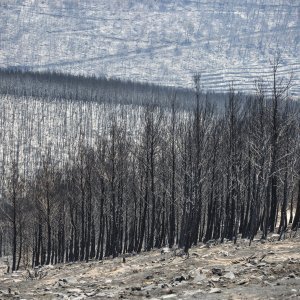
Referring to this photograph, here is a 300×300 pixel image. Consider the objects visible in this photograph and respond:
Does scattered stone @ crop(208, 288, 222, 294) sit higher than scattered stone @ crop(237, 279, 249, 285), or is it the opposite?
scattered stone @ crop(237, 279, 249, 285)

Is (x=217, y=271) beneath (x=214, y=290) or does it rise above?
beneath

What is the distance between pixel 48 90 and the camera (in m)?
185

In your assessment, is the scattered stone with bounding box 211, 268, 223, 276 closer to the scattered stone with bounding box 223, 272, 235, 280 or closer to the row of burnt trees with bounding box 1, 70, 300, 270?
the scattered stone with bounding box 223, 272, 235, 280

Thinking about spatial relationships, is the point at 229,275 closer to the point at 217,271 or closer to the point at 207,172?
the point at 217,271

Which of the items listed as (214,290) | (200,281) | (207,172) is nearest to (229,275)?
(200,281)

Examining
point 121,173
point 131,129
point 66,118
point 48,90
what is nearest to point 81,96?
point 48,90

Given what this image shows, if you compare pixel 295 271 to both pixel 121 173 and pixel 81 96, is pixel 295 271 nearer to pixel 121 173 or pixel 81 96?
pixel 121 173

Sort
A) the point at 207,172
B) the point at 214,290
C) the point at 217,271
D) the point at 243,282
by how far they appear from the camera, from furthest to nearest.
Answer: the point at 207,172, the point at 217,271, the point at 243,282, the point at 214,290

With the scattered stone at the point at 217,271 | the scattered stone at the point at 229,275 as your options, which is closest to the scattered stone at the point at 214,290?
the scattered stone at the point at 229,275

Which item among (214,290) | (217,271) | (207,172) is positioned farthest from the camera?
(207,172)

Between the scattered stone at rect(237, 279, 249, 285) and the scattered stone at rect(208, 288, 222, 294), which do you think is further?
the scattered stone at rect(237, 279, 249, 285)

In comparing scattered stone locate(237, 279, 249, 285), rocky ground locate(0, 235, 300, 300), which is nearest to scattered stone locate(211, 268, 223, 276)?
rocky ground locate(0, 235, 300, 300)

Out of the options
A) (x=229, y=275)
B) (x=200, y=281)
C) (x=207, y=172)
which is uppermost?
(x=207, y=172)

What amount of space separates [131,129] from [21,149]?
2940cm
